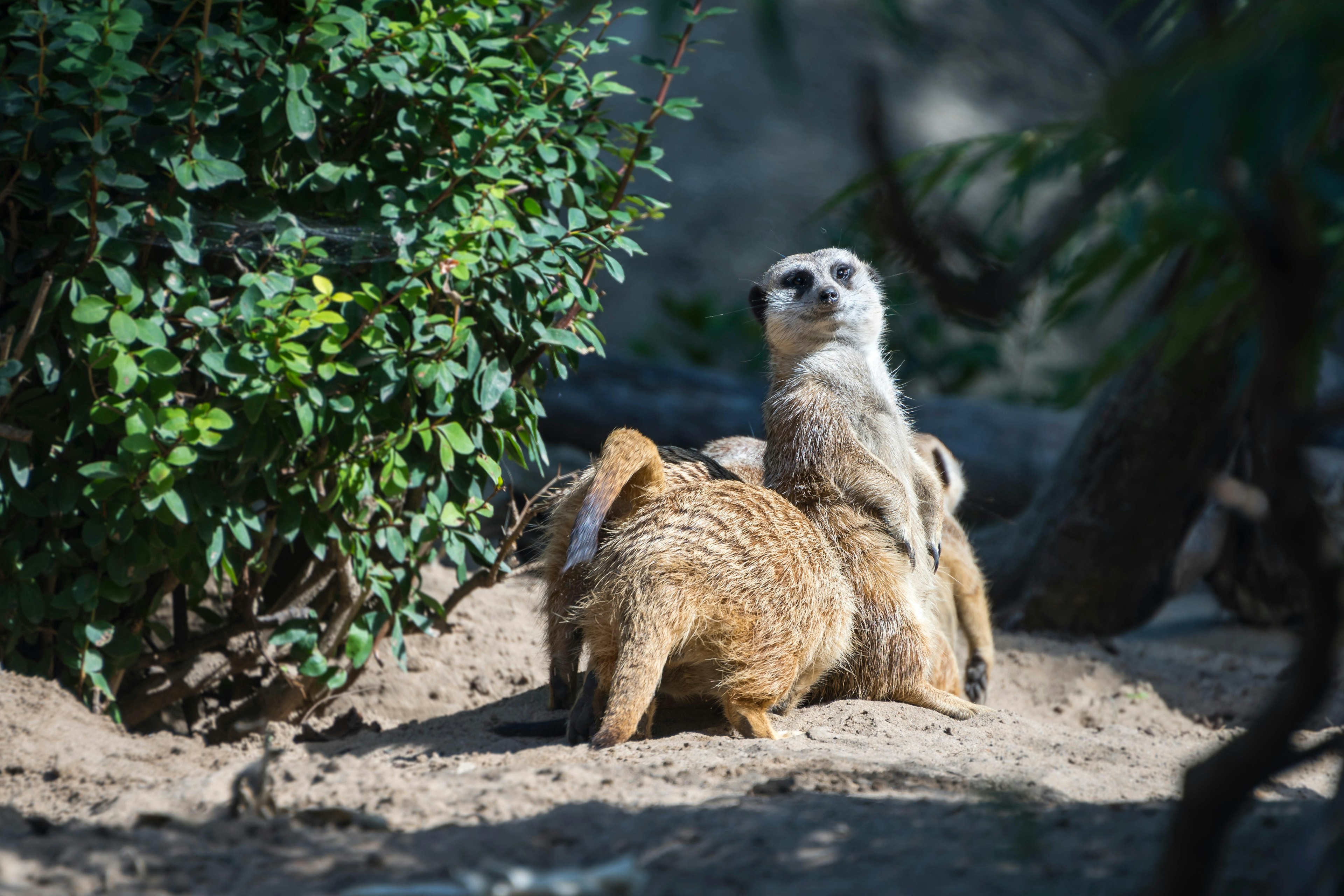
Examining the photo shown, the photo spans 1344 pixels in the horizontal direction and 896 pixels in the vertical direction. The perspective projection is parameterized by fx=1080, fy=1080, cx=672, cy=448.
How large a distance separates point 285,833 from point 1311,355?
6.33 ft

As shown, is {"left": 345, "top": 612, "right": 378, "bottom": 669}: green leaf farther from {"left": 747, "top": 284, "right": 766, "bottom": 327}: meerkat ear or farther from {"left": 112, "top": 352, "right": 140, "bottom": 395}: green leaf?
{"left": 747, "top": 284, "right": 766, "bottom": 327}: meerkat ear

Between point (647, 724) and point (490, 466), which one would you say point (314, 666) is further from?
point (647, 724)

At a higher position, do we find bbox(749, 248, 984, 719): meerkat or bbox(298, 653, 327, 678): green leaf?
bbox(749, 248, 984, 719): meerkat

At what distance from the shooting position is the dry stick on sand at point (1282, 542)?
1262 millimetres

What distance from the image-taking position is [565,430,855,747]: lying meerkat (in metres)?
2.91

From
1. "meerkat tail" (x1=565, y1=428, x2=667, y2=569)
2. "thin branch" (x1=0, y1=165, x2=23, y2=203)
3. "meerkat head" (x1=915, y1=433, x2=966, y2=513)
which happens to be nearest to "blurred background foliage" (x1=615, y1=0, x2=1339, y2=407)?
"meerkat tail" (x1=565, y1=428, x2=667, y2=569)

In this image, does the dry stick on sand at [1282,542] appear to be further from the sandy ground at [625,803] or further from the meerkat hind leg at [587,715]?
the meerkat hind leg at [587,715]

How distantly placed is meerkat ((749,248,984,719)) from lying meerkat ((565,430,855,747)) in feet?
1.17

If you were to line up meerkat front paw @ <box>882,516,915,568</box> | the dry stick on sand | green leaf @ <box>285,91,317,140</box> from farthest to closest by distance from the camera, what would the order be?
1. meerkat front paw @ <box>882,516,915,568</box>
2. green leaf @ <box>285,91,317,140</box>
3. the dry stick on sand

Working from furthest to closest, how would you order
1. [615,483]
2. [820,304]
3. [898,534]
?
[820,304]
[898,534]
[615,483]

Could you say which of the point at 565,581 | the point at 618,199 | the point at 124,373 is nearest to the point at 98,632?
the point at 124,373

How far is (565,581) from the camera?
3.36 m

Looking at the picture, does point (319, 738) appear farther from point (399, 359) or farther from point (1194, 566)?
point (1194, 566)

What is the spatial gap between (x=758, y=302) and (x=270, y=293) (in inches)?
87.9
